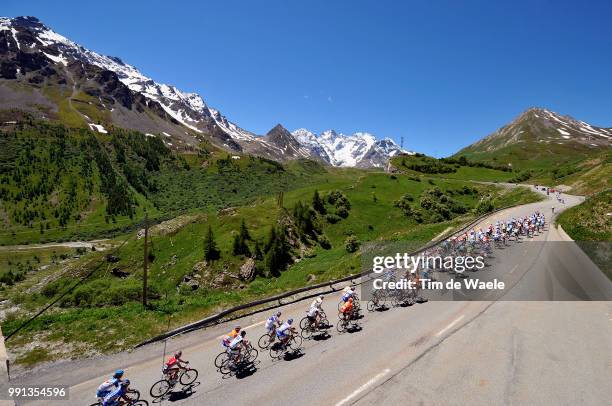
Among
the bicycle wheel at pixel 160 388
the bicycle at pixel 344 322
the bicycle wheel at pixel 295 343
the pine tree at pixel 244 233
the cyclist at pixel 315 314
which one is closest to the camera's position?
the bicycle wheel at pixel 160 388

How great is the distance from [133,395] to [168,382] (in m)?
1.40

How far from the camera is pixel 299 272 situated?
159 feet

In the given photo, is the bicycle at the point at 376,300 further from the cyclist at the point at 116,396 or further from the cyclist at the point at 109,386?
the cyclist at the point at 109,386

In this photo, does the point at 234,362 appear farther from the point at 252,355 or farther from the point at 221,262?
the point at 221,262

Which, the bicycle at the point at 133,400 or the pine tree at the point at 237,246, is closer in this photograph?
the bicycle at the point at 133,400

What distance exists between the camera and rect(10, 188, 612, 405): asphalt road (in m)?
14.5

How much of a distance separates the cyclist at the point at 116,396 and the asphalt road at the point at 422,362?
5.18ft

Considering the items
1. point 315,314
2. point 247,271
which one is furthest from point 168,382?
point 247,271

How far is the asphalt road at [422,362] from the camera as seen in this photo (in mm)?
14453

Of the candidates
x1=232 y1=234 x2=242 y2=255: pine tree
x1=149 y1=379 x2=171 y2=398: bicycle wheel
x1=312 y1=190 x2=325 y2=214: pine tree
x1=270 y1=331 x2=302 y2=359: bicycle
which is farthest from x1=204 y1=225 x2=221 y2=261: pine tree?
x1=149 y1=379 x2=171 y2=398: bicycle wheel

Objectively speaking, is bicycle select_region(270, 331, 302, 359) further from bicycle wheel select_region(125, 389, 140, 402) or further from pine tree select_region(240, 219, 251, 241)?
pine tree select_region(240, 219, 251, 241)

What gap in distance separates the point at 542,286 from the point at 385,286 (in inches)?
526

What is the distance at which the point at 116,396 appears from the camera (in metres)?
13.4

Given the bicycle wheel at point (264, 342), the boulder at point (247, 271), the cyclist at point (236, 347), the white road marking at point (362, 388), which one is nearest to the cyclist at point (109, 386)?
the cyclist at point (236, 347)
